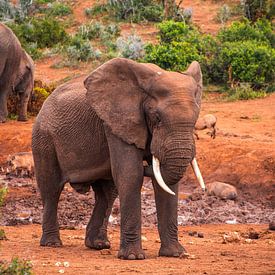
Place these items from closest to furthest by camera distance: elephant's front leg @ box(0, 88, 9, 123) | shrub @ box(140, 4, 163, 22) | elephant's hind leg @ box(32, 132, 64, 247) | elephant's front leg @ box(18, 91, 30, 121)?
elephant's hind leg @ box(32, 132, 64, 247), elephant's front leg @ box(0, 88, 9, 123), elephant's front leg @ box(18, 91, 30, 121), shrub @ box(140, 4, 163, 22)

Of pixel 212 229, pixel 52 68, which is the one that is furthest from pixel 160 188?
pixel 52 68

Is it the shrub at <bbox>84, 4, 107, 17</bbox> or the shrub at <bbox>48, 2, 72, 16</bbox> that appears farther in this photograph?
the shrub at <bbox>48, 2, 72, 16</bbox>

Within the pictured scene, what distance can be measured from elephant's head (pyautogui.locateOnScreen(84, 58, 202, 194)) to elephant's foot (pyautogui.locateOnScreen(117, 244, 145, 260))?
30.3 inches

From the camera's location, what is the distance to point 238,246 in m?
10.9

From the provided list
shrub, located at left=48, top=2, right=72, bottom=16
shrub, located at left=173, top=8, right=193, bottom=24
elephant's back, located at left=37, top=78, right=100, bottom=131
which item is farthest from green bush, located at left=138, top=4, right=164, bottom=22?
elephant's back, located at left=37, top=78, right=100, bottom=131

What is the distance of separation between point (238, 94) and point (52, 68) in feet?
16.0

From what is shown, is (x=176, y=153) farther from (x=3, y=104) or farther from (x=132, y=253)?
(x=3, y=104)

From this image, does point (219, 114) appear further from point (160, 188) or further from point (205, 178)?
point (160, 188)

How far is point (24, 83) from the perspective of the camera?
61.7ft

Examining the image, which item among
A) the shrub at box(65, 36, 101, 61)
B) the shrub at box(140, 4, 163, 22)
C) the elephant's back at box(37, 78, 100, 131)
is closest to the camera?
the elephant's back at box(37, 78, 100, 131)

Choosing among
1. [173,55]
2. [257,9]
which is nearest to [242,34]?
[173,55]

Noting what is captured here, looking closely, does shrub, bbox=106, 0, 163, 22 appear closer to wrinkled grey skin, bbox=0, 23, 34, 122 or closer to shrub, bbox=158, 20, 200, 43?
shrub, bbox=158, 20, 200, 43

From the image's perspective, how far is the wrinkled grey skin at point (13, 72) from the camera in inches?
722

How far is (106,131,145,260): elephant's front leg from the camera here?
944 centimetres
